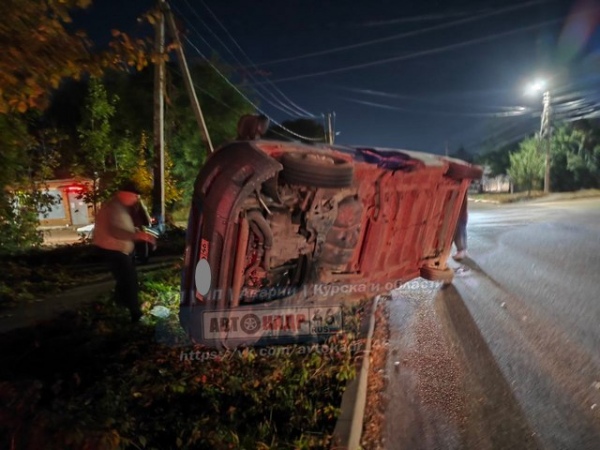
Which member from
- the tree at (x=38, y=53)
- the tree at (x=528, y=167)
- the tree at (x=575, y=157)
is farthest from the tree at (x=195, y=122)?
the tree at (x=575, y=157)

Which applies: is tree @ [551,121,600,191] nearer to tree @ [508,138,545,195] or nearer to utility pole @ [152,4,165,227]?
tree @ [508,138,545,195]

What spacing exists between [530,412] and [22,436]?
3.46 meters

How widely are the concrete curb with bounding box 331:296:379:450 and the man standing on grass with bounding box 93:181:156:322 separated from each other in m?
2.74

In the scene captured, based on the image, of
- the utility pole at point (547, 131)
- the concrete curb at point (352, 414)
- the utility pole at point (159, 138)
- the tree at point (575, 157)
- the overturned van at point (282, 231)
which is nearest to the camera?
the concrete curb at point (352, 414)

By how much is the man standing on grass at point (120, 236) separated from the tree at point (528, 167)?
115 feet

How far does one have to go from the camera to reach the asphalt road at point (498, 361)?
129 inches

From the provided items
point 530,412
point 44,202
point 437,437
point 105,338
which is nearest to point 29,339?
point 105,338

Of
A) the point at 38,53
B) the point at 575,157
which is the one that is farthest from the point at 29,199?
the point at 575,157

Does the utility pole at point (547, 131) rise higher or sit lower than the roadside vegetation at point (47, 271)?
higher

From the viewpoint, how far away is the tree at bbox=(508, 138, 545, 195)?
3447 cm

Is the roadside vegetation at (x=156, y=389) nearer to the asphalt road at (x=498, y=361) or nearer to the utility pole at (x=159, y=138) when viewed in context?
the asphalt road at (x=498, y=361)

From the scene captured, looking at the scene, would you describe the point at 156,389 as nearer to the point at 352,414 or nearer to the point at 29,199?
the point at 352,414

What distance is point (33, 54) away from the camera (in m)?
3.18

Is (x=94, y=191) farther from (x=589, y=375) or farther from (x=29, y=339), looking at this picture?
(x=589, y=375)
